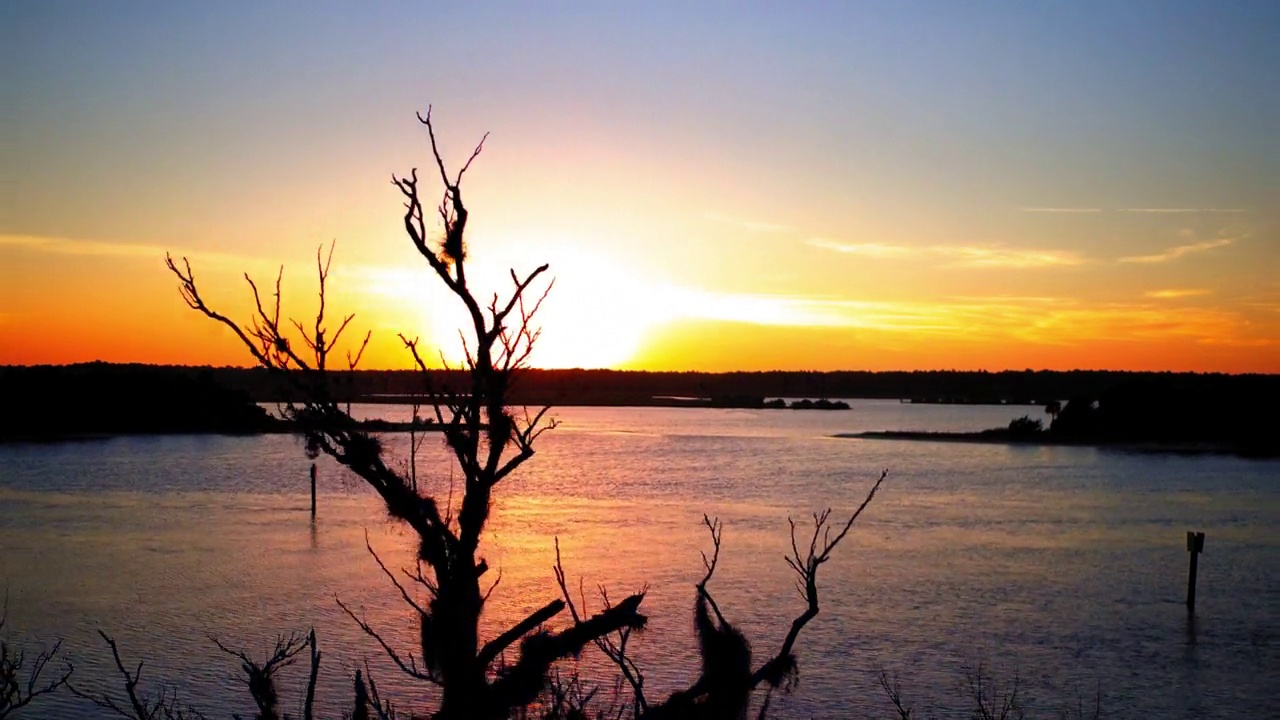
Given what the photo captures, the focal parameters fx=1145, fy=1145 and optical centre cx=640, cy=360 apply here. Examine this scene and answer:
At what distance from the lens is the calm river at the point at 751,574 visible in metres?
16.0

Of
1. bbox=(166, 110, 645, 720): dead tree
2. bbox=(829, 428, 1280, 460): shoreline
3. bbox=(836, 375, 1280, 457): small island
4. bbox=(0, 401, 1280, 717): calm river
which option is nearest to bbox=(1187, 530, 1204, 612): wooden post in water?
bbox=(0, 401, 1280, 717): calm river

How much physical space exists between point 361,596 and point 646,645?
23.1ft

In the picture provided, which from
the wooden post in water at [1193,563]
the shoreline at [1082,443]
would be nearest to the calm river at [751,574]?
the wooden post in water at [1193,563]

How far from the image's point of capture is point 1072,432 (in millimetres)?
79688

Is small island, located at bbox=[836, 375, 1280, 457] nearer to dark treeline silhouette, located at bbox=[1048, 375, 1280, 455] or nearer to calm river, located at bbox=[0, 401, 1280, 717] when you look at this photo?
dark treeline silhouette, located at bbox=[1048, 375, 1280, 455]

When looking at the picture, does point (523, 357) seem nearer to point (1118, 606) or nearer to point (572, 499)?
point (1118, 606)

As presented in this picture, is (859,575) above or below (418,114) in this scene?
below

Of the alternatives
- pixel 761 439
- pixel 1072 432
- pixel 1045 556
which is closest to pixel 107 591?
pixel 1045 556

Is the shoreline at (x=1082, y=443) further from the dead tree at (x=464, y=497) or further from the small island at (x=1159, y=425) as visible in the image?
the dead tree at (x=464, y=497)

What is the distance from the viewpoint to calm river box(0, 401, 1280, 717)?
16.0m

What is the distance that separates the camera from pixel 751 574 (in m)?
24.2

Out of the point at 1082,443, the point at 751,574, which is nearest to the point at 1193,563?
the point at 751,574

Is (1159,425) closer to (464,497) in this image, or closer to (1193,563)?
(1193,563)

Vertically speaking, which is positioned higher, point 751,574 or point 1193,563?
point 1193,563
